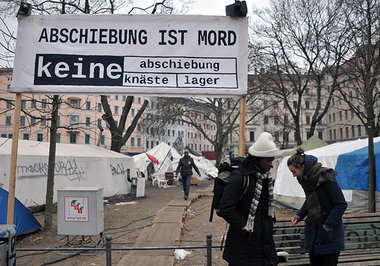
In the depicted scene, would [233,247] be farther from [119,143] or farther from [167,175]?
[167,175]

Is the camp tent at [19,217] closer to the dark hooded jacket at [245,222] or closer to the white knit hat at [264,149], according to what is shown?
the dark hooded jacket at [245,222]

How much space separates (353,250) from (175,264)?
111 inches

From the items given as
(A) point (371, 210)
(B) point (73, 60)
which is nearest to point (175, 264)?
(B) point (73, 60)

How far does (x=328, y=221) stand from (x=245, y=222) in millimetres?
1058

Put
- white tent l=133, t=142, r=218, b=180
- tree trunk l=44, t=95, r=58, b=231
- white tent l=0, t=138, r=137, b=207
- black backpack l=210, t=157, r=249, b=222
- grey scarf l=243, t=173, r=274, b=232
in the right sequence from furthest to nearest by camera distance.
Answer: white tent l=133, t=142, r=218, b=180, white tent l=0, t=138, r=137, b=207, tree trunk l=44, t=95, r=58, b=231, black backpack l=210, t=157, r=249, b=222, grey scarf l=243, t=173, r=274, b=232

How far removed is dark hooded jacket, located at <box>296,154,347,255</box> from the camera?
3527 millimetres

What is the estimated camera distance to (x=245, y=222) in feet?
9.91

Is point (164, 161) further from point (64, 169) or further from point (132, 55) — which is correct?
point (132, 55)

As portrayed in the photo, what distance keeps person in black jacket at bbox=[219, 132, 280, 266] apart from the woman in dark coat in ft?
→ 2.38

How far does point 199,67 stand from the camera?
4809 mm

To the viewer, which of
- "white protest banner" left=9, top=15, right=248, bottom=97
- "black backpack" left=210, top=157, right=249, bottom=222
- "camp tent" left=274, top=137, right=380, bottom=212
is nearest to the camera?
"black backpack" left=210, top=157, right=249, bottom=222

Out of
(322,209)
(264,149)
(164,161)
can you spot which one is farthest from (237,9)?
(164,161)

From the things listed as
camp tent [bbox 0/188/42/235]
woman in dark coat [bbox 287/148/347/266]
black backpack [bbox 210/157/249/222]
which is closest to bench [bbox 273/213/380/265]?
woman in dark coat [bbox 287/148/347/266]

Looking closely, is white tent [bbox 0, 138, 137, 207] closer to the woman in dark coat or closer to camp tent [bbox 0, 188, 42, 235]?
camp tent [bbox 0, 188, 42, 235]
